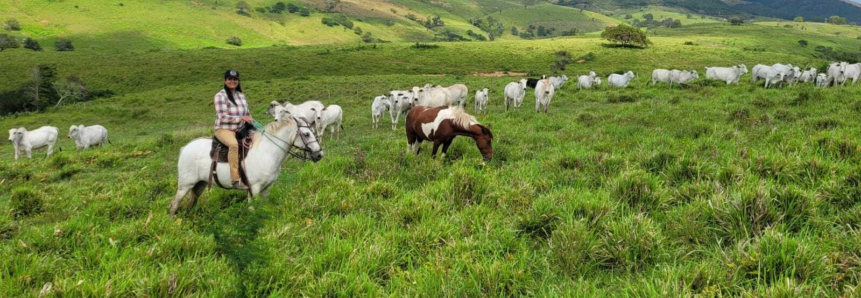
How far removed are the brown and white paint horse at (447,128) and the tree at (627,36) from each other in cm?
8715

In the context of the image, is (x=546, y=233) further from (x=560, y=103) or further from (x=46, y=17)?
(x=46, y=17)

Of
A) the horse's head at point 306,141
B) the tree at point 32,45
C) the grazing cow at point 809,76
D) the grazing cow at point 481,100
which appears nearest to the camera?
the horse's head at point 306,141

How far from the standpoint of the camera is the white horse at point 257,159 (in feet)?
20.8

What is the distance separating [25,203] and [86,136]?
17424 millimetres

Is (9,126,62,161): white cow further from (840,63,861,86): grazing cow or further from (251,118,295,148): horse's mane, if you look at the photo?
(840,63,861,86): grazing cow

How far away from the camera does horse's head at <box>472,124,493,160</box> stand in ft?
28.1

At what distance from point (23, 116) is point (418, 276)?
52.0 m

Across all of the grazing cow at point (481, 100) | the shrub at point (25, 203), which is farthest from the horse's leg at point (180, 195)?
the grazing cow at point (481, 100)

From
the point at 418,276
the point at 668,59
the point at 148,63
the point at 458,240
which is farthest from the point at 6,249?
the point at 668,59

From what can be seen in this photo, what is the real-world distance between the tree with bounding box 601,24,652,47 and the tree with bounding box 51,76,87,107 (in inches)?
3724

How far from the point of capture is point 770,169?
5410 mm

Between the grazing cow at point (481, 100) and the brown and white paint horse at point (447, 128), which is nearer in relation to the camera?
the brown and white paint horse at point (447, 128)

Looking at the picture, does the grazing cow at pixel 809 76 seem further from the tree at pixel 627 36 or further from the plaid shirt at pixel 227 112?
the tree at pixel 627 36

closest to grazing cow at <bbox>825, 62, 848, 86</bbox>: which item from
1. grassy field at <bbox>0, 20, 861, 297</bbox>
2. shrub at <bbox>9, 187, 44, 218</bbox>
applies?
grassy field at <bbox>0, 20, 861, 297</bbox>
